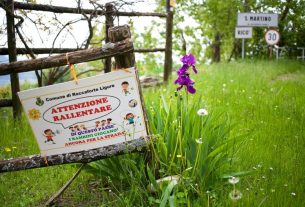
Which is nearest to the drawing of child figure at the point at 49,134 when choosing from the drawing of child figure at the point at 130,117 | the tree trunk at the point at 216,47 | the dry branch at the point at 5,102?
the drawing of child figure at the point at 130,117

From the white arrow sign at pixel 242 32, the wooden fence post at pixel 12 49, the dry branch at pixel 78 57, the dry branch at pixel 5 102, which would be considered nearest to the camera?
the dry branch at pixel 78 57

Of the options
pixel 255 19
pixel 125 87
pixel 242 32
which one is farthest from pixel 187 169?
pixel 255 19

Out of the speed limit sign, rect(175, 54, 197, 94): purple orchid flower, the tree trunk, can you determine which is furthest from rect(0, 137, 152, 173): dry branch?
the tree trunk

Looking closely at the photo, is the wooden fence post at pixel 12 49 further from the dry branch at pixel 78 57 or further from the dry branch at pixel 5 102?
the dry branch at pixel 78 57

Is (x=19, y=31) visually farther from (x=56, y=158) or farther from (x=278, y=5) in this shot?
(x=278, y=5)

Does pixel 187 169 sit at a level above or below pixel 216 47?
below

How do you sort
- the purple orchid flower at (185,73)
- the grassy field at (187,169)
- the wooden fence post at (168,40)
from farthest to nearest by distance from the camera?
the wooden fence post at (168,40)
the purple orchid flower at (185,73)
the grassy field at (187,169)

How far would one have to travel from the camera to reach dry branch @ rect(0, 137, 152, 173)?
2.80 metres

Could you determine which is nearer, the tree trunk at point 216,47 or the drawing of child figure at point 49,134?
the drawing of child figure at point 49,134

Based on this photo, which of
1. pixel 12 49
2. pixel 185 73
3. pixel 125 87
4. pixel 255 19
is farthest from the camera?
pixel 255 19

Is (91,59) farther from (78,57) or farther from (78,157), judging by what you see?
(78,157)

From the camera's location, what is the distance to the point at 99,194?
10.6 feet

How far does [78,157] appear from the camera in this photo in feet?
9.24

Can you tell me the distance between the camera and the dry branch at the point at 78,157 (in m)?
2.80
